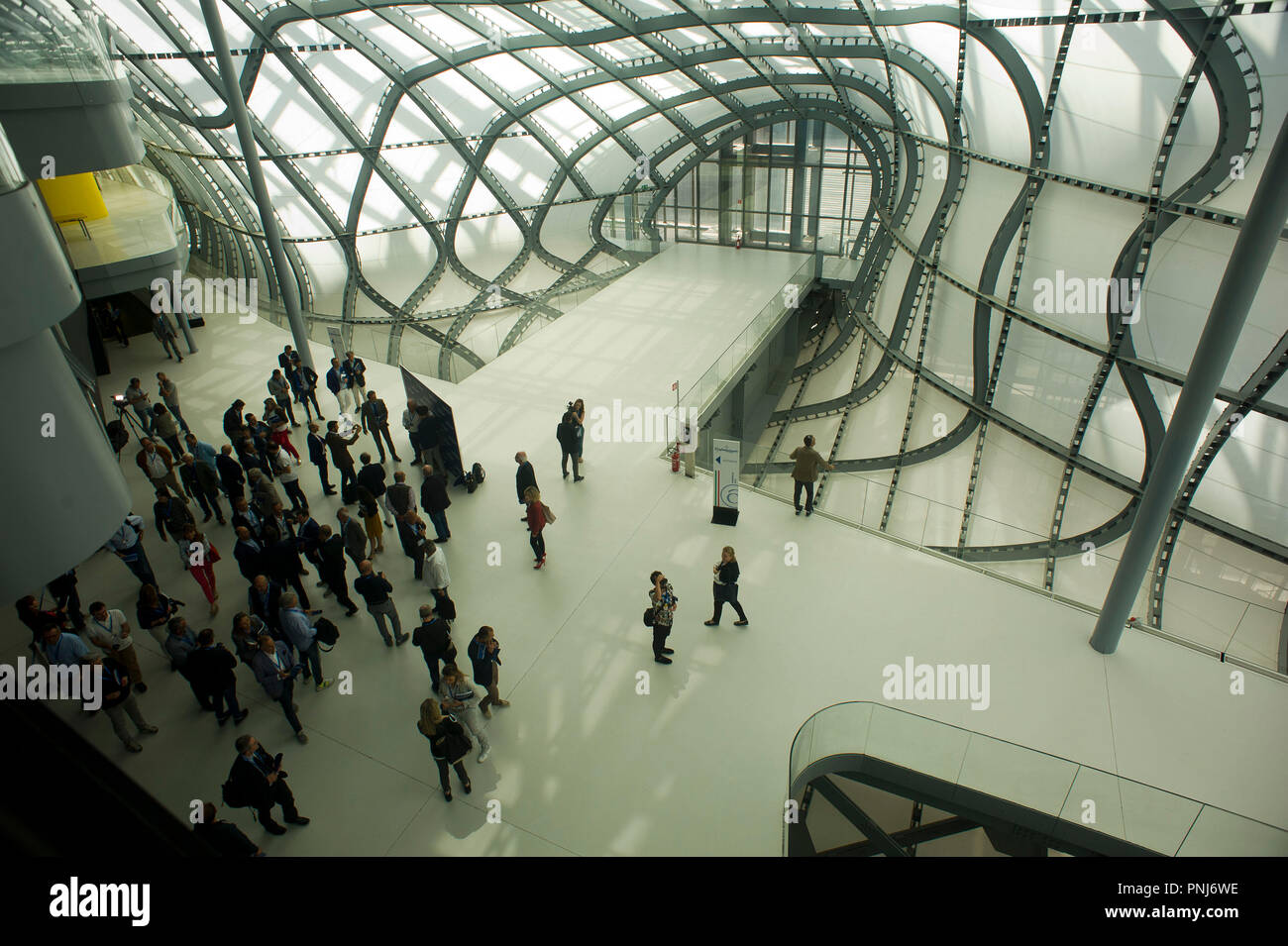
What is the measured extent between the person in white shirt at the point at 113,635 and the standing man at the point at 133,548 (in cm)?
198

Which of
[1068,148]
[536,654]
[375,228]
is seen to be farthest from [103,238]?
[1068,148]

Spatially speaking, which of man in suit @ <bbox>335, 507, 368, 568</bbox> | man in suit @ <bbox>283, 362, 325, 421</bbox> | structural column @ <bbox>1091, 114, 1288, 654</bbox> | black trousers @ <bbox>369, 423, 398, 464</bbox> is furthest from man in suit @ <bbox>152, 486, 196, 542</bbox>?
structural column @ <bbox>1091, 114, 1288, 654</bbox>

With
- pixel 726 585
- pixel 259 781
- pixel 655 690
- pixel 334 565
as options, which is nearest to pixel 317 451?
pixel 334 565

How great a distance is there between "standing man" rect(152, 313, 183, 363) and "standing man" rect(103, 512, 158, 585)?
10.9 meters

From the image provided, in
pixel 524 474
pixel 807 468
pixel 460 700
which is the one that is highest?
pixel 807 468

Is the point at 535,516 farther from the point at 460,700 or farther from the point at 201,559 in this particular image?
the point at 201,559

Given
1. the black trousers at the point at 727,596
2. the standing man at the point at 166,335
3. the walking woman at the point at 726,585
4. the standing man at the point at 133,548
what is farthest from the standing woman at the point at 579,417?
the standing man at the point at 166,335

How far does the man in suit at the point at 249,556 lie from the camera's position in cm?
984

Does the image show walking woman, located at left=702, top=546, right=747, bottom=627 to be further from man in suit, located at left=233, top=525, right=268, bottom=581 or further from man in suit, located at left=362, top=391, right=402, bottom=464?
man in suit, located at left=362, top=391, right=402, bottom=464

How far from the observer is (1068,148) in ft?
40.8

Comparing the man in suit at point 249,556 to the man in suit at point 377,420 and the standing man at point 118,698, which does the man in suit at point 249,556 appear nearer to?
the standing man at point 118,698

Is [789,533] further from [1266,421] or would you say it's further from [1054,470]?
[1266,421]

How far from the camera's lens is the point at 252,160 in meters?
13.8

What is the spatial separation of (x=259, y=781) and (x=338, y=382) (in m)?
10.4
